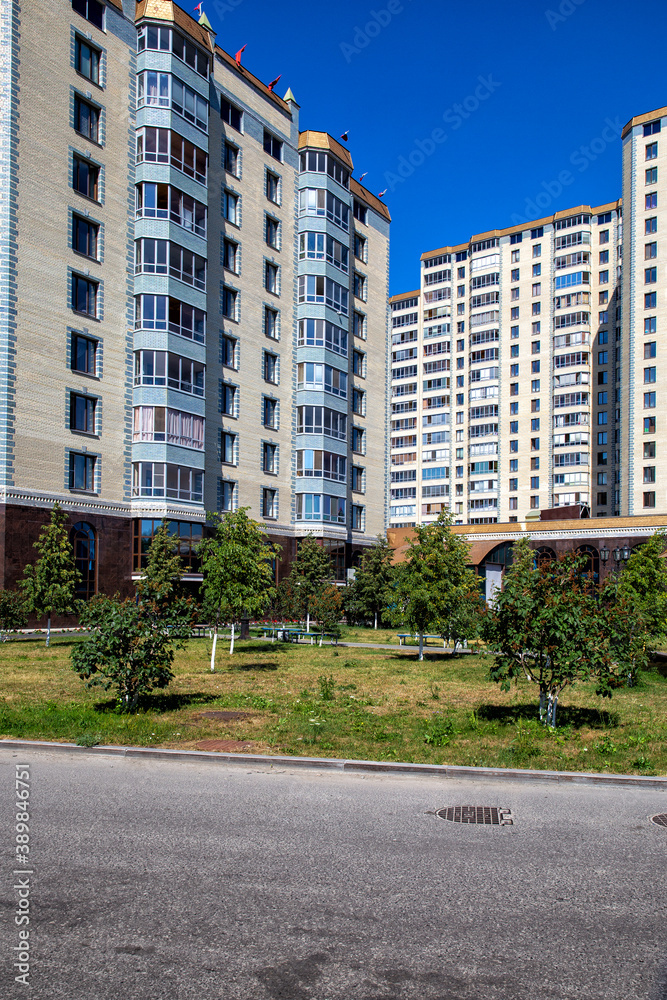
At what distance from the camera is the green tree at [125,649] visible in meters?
13.4

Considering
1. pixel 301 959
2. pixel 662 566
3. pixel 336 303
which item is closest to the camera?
pixel 301 959

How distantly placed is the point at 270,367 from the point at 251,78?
1886cm

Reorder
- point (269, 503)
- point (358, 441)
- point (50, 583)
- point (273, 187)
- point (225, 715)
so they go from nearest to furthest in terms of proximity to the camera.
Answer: point (225, 715)
point (50, 583)
point (269, 503)
point (273, 187)
point (358, 441)

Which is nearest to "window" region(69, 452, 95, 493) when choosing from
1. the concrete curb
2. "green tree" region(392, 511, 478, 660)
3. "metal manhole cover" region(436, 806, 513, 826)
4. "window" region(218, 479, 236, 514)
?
"window" region(218, 479, 236, 514)

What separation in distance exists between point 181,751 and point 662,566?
951 inches

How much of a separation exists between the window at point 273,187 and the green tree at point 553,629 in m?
44.2

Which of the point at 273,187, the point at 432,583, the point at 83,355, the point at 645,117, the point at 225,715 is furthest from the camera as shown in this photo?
the point at 645,117

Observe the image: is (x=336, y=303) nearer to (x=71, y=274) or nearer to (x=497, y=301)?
(x=71, y=274)

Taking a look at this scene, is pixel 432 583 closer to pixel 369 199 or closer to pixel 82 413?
pixel 82 413

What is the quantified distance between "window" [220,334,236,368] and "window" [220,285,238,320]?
144 cm

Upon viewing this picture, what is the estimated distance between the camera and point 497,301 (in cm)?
9094

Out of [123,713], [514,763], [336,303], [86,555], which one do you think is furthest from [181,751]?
[336,303]

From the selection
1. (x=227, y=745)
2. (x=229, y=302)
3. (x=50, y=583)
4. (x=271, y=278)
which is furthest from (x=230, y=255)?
(x=227, y=745)

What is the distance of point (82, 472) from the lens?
36781 mm
